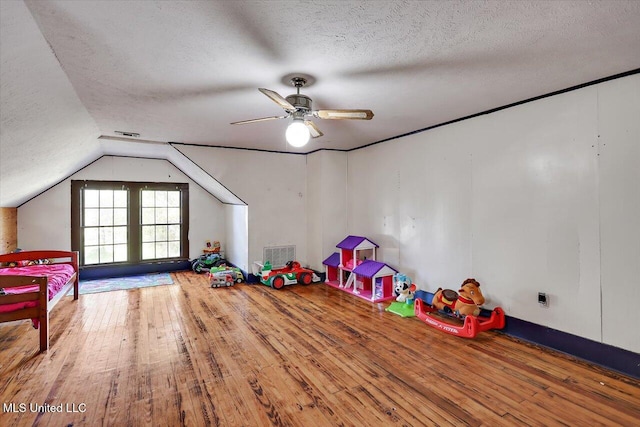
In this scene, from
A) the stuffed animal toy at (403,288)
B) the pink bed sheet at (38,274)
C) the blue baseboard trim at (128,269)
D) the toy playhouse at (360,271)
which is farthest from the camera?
the blue baseboard trim at (128,269)

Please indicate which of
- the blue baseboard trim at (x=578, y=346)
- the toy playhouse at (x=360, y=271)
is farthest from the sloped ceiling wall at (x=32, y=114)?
the blue baseboard trim at (x=578, y=346)

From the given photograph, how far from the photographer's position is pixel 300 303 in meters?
4.40

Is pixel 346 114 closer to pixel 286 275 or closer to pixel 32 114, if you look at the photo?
pixel 32 114

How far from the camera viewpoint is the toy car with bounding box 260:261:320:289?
5214 millimetres

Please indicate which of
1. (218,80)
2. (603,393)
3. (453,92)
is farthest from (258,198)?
(603,393)

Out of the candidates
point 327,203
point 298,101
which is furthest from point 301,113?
point 327,203

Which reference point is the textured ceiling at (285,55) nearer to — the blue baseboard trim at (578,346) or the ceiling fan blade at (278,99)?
the ceiling fan blade at (278,99)

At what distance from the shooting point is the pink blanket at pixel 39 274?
9.68 feet

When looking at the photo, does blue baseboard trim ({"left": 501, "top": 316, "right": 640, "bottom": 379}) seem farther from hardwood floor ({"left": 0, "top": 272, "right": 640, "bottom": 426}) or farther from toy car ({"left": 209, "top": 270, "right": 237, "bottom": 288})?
toy car ({"left": 209, "top": 270, "right": 237, "bottom": 288})

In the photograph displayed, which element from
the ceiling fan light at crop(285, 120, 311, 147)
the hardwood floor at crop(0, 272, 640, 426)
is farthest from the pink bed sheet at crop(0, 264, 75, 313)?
the ceiling fan light at crop(285, 120, 311, 147)

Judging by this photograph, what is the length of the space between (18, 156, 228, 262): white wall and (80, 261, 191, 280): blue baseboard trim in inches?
13.7

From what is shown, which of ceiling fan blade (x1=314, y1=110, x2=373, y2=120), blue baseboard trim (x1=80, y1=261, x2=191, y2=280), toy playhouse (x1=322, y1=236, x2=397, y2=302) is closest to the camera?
ceiling fan blade (x1=314, y1=110, x2=373, y2=120)

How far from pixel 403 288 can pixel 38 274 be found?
15.6ft
